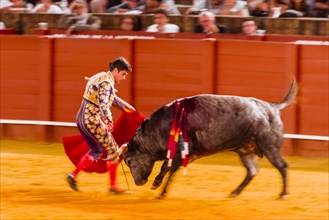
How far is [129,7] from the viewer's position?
15.0 metres

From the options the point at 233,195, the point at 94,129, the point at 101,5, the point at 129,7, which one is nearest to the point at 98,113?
the point at 94,129

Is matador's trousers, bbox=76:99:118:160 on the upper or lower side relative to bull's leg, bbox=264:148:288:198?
upper

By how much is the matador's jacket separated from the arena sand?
0.48 metres

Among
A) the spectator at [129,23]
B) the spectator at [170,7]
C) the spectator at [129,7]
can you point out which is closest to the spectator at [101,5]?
the spectator at [129,7]

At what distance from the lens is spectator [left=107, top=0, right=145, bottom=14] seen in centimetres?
1488

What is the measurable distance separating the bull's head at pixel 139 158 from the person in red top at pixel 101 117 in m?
0.11

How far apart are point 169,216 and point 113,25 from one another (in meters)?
6.54

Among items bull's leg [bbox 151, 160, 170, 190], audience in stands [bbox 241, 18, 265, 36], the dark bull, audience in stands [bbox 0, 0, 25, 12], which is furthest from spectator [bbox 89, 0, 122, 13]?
bull's leg [bbox 151, 160, 170, 190]

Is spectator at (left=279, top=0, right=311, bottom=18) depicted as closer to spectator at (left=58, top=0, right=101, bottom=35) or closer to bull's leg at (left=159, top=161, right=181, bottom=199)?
spectator at (left=58, top=0, right=101, bottom=35)

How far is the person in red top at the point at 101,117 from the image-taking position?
30.5 feet

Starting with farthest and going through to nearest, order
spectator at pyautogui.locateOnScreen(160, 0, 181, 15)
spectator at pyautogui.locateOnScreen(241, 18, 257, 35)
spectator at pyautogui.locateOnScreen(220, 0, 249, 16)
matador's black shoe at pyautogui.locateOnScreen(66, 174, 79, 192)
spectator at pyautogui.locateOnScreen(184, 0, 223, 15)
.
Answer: spectator at pyautogui.locateOnScreen(160, 0, 181, 15)
spectator at pyautogui.locateOnScreen(184, 0, 223, 15)
spectator at pyautogui.locateOnScreen(220, 0, 249, 16)
spectator at pyautogui.locateOnScreen(241, 18, 257, 35)
matador's black shoe at pyautogui.locateOnScreen(66, 174, 79, 192)

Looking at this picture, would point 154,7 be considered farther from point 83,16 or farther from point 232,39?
point 232,39

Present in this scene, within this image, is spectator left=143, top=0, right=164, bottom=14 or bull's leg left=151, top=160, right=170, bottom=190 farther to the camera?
spectator left=143, top=0, right=164, bottom=14

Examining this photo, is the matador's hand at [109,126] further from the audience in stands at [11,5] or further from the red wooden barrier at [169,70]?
the audience in stands at [11,5]
